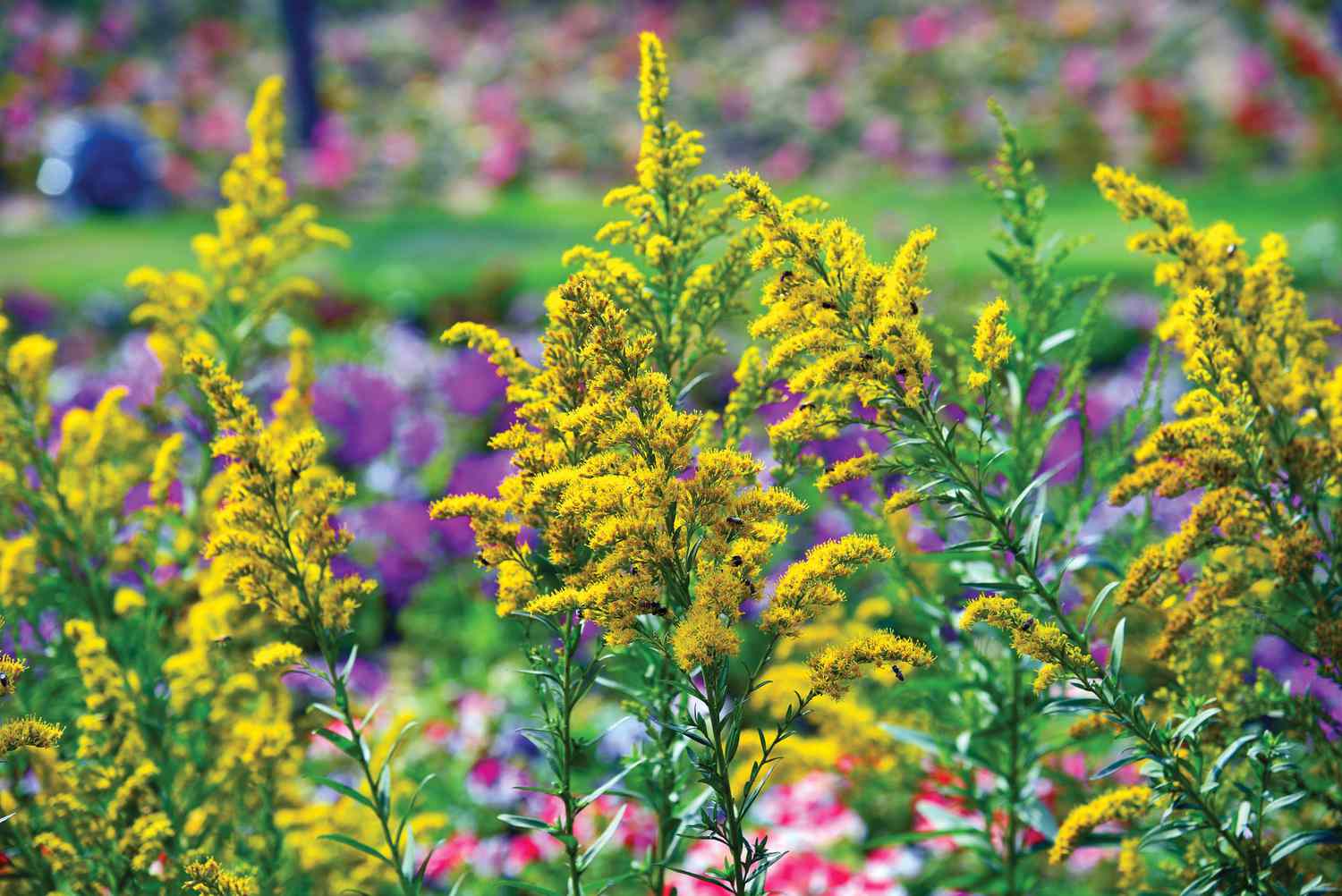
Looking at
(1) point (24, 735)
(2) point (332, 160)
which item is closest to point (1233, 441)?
(1) point (24, 735)

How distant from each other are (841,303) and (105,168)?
16.3 meters

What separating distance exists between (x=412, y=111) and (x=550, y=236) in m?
7.22

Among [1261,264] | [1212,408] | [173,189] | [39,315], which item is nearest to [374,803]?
[1212,408]

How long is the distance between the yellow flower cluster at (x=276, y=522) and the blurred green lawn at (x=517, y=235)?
6812 millimetres

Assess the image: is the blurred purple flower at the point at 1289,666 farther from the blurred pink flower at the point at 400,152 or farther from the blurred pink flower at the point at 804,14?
the blurred pink flower at the point at 804,14

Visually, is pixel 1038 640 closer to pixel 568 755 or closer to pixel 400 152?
pixel 568 755

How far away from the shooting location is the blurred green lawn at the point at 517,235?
32.2 ft

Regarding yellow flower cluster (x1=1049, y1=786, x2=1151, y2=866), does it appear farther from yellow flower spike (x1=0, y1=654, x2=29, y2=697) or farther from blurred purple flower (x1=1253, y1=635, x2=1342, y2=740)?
blurred purple flower (x1=1253, y1=635, x2=1342, y2=740)

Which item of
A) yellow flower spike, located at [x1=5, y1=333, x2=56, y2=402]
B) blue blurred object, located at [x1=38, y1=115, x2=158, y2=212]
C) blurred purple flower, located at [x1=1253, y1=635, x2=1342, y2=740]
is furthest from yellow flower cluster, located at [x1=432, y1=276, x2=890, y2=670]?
blue blurred object, located at [x1=38, y1=115, x2=158, y2=212]

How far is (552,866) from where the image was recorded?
3.86 m

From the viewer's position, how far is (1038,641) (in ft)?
5.83

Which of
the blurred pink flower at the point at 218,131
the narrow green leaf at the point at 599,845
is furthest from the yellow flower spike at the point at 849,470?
the blurred pink flower at the point at 218,131

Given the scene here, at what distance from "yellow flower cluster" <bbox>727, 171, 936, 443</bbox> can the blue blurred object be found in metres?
16.0

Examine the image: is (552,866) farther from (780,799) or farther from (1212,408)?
(1212,408)
